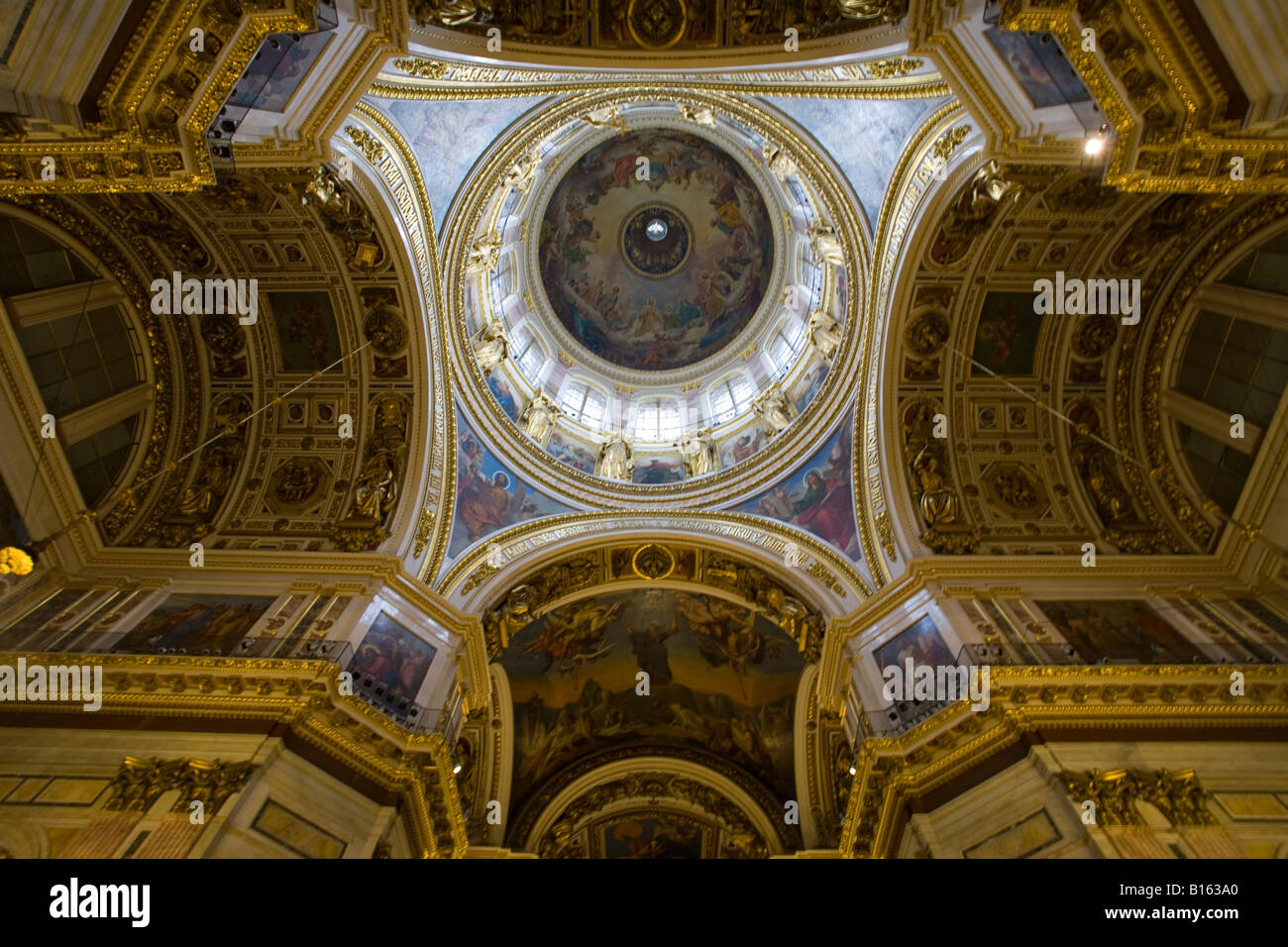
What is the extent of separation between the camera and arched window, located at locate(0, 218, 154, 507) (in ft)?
38.8

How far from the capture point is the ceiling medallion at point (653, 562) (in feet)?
55.9

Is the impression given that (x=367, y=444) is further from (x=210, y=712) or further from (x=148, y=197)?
(x=210, y=712)

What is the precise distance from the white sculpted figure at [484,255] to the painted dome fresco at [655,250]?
3892 millimetres

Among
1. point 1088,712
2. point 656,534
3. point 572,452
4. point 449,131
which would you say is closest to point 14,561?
point 449,131

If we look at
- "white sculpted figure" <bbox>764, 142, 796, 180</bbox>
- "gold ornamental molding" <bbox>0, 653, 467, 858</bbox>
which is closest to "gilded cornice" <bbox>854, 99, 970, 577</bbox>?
"white sculpted figure" <bbox>764, 142, 796, 180</bbox>

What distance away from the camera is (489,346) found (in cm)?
1892

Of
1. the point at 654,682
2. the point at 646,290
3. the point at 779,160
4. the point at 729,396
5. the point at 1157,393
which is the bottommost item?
the point at 654,682

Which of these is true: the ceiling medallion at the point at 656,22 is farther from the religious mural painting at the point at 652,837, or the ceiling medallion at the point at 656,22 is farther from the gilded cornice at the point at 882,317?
the religious mural painting at the point at 652,837

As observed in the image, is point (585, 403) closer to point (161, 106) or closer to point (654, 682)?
point (654, 682)

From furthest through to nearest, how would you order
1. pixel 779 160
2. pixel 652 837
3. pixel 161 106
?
pixel 652 837, pixel 779 160, pixel 161 106

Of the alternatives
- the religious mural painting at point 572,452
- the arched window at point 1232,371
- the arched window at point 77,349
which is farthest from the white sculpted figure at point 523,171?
the arched window at point 1232,371

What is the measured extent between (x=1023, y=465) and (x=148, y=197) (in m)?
16.8

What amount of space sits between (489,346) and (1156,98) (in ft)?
47.8

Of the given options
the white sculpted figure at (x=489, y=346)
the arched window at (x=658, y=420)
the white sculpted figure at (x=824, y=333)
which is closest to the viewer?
the white sculpted figure at (x=824, y=333)
